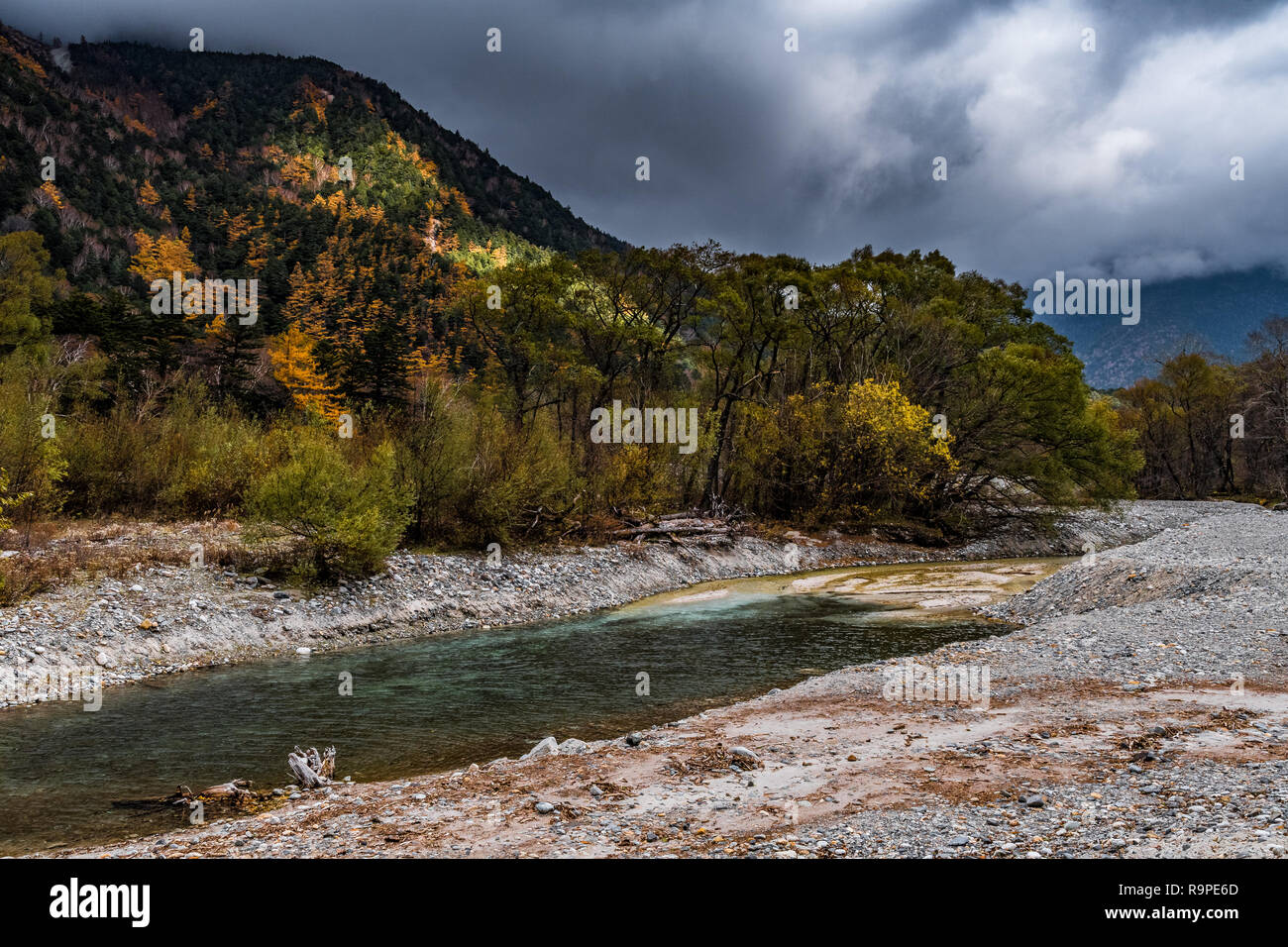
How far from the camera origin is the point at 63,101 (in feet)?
422

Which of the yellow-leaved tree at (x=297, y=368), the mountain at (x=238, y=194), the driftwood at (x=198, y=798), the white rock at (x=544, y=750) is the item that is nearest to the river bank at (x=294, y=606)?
the driftwood at (x=198, y=798)

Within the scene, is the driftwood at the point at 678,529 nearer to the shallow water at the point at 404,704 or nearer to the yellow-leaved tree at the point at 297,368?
the shallow water at the point at 404,704

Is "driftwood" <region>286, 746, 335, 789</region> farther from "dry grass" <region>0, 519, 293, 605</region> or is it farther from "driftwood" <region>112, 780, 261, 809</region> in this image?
"dry grass" <region>0, 519, 293, 605</region>

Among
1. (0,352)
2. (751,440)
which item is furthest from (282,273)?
(751,440)

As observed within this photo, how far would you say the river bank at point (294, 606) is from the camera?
50.2 feet

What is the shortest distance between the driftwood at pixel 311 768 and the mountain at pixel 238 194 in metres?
61.2

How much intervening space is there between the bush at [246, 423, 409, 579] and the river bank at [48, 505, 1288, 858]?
41.9 ft

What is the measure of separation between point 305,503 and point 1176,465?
86660 mm

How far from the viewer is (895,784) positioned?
798cm

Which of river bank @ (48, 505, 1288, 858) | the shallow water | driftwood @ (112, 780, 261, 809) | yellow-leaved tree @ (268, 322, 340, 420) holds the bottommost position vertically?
the shallow water

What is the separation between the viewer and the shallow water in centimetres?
993

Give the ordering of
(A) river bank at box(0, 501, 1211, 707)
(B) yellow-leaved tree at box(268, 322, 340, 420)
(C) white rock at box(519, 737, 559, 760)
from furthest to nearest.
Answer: (B) yellow-leaved tree at box(268, 322, 340, 420) → (A) river bank at box(0, 501, 1211, 707) → (C) white rock at box(519, 737, 559, 760)

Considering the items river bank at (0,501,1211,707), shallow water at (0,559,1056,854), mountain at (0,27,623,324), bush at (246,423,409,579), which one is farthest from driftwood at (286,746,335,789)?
mountain at (0,27,623,324)

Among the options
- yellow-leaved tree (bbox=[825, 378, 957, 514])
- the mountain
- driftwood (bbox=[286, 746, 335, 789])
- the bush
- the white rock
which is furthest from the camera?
the mountain
